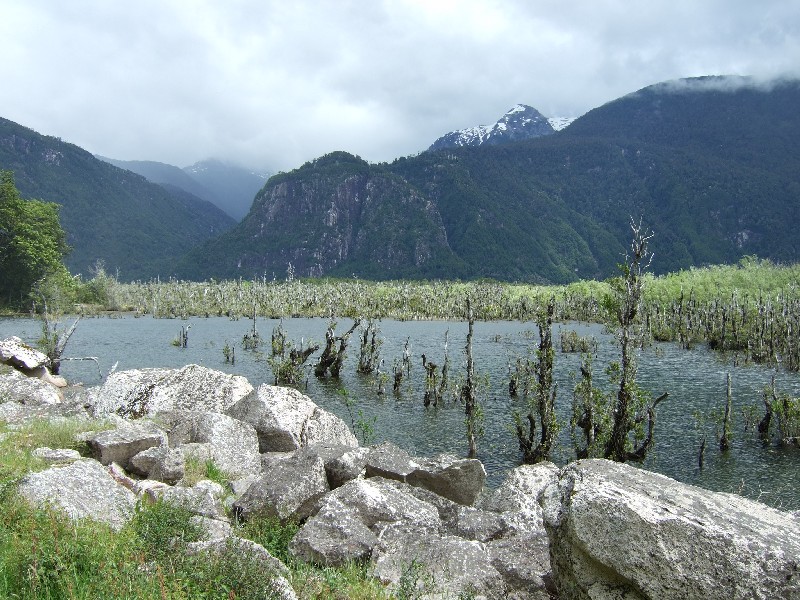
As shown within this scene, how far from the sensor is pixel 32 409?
19031 mm

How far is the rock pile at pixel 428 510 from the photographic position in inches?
246

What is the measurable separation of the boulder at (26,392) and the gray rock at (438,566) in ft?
59.1

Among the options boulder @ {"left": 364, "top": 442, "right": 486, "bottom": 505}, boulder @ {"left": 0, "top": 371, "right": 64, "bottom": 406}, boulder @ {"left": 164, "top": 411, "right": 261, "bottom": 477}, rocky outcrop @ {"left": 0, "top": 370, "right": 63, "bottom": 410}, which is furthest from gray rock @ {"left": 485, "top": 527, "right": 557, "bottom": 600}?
boulder @ {"left": 0, "top": 371, "right": 64, "bottom": 406}

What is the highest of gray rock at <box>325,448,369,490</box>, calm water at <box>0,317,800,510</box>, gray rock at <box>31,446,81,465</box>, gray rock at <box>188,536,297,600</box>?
gray rock at <box>188,536,297,600</box>

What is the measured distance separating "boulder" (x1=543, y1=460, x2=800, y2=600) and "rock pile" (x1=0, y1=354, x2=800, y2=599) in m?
0.02

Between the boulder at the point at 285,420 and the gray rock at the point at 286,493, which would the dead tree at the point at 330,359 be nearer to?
the boulder at the point at 285,420

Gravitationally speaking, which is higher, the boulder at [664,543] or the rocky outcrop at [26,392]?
the boulder at [664,543]

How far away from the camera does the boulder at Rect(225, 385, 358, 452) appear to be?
768 inches

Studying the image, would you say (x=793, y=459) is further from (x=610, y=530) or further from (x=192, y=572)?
(x=192, y=572)

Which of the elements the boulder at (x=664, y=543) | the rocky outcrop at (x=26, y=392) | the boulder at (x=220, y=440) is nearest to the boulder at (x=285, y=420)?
the boulder at (x=220, y=440)

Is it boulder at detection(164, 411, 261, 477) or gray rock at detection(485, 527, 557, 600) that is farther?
boulder at detection(164, 411, 261, 477)

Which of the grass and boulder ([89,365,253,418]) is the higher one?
the grass

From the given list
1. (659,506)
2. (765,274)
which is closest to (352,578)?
(659,506)

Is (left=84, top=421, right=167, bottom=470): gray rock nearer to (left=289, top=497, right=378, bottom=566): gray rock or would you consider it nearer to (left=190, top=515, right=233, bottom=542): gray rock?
(left=190, top=515, right=233, bottom=542): gray rock
